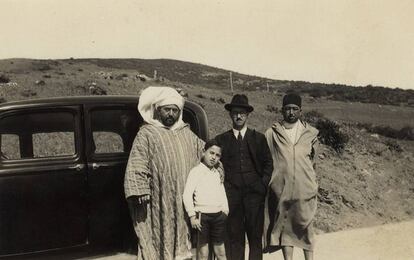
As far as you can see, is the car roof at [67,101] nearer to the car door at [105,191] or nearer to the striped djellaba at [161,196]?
the car door at [105,191]

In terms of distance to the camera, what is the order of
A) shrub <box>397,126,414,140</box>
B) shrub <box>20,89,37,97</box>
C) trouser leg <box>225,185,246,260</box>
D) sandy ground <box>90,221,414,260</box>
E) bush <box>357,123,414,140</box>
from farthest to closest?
bush <box>357,123,414,140</box> < shrub <box>397,126,414,140</box> < shrub <box>20,89,37,97</box> < sandy ground <box>90,221,414,260</box> < trouser leg <box>225,185,246,260</box>

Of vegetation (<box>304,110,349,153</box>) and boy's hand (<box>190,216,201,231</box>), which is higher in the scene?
boy's hand (<box>190,216,201,231</box>)

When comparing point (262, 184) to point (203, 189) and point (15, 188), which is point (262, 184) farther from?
point (15, 188)

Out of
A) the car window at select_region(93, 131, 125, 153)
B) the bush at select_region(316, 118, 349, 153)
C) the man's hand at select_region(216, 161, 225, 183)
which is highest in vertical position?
the man's hand at select_region(216, 161, 225, 183)

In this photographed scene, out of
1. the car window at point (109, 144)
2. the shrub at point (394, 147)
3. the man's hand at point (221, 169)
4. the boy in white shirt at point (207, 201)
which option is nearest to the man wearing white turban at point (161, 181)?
the boy in white shirt at point (207, 201)

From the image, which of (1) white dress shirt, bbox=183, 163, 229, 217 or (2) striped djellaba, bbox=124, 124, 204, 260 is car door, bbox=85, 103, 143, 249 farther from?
(1) white dress shirt, bbox=183, 163, 229, 217

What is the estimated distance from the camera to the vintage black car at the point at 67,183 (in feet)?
14.4

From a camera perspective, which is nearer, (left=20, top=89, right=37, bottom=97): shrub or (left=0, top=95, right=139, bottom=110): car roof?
(left=0, top=95, right=139, bottom=110): car roof

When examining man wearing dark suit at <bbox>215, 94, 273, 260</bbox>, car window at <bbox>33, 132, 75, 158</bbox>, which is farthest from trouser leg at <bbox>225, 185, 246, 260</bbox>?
car window at <bbox>33, 132, 75, 158</bbox>

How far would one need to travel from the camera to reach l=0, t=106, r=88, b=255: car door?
171 inches

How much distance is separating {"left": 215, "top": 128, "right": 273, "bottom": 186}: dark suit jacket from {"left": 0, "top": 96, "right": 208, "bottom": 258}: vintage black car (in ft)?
2.98

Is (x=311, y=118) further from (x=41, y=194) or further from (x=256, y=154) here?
(x=41, y=194)

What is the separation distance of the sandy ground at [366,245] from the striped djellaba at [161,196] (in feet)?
7.18

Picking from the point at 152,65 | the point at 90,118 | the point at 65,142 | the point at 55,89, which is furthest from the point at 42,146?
the point at 152,65
